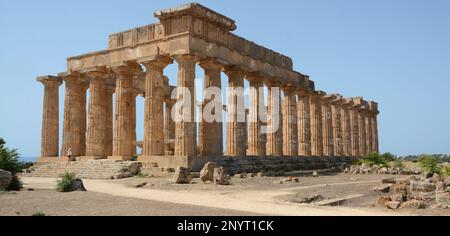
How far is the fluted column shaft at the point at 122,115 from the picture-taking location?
28.2 m

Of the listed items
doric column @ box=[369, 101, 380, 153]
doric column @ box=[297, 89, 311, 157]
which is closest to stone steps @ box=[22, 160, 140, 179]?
doric column @ box=[297, 89, 311, 157]

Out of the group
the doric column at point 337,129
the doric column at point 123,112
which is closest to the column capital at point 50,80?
the doric column at point 123,112

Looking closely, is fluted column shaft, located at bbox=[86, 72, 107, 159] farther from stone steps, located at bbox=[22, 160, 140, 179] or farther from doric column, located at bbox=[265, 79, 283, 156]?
doric column, located at bbox=[265, 79, 283, 156]

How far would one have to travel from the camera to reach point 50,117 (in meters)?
32.8

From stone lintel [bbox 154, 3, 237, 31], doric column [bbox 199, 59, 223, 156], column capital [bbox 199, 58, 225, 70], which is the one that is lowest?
doric column [bbox 199, 59, 223, 156]

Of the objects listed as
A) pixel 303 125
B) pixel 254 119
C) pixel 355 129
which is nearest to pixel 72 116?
pixel 254 119

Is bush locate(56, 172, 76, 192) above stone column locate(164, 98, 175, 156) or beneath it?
beneath

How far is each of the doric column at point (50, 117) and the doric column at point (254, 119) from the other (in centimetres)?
1505

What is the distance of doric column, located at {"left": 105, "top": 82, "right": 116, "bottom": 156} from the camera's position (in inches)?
1289

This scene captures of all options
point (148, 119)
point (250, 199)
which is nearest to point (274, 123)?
point (148, 119)

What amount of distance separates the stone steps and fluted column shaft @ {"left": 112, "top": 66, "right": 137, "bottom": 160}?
195 cm

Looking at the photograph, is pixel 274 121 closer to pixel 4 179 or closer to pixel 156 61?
pixel 156 61

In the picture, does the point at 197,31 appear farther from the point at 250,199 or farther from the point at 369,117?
the point at 369,117

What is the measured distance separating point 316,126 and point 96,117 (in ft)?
66.9
